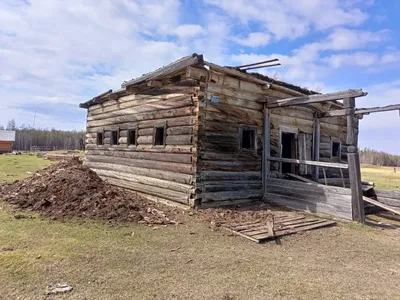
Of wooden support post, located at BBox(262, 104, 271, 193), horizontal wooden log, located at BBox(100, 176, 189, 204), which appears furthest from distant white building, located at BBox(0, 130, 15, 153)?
wooden support post, located at BBox(262, 104, 271, 193)

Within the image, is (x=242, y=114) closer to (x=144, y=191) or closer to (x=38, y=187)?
(x=144, y=191)

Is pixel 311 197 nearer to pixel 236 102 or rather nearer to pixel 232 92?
pixel 236 102

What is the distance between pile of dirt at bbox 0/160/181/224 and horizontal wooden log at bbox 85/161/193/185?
2.88 ft

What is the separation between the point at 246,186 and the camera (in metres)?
9.20

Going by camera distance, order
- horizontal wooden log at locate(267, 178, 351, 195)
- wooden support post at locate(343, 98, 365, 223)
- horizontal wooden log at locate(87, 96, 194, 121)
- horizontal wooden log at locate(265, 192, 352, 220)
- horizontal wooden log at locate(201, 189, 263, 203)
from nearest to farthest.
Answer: wooden support post at locate(343, 98, 365, 223), horizontal wooden log at locate(265, 192, 352, 220), horizontal wooden log at locate(267, 178, 351, 195), horizontal wooden log at locate(201, 189, 263, 203), horizontal wooden log at locate(87, 96, 194, 121)

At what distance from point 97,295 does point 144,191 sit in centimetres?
671

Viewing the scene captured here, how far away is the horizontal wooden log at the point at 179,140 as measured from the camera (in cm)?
828

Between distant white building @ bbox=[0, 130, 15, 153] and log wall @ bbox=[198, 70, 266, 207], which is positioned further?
distant white building @ bbox=[0, 130, 15, 153]

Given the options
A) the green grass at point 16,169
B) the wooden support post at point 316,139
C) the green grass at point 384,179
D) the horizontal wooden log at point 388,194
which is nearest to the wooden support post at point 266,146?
the wooden support post at point 316,139

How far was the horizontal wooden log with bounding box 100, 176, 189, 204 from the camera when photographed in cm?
840

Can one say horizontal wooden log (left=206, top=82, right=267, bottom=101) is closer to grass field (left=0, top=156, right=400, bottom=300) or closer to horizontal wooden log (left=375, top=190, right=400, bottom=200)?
grass field (left=0, top=156, right=400, bottom=300)

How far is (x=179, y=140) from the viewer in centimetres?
868

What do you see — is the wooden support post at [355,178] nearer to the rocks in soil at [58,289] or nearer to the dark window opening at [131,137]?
the rocks in soil at [58,289]

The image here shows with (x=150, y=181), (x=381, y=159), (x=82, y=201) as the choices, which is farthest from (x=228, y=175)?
(x=381, y=159)
